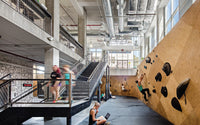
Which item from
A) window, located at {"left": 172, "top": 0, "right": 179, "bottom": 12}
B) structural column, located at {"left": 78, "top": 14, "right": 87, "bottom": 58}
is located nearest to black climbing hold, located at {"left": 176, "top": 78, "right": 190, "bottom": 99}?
window, located at {"left": 172, "top": 0, "right": 179, "bottom": 12}

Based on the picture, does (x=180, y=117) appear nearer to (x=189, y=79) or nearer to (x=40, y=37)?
(x=189, y=79)

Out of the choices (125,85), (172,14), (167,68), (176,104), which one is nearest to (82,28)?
(172,14)

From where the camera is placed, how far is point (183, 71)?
5.52 m

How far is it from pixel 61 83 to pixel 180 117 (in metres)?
4.10

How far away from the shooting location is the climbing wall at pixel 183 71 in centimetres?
474

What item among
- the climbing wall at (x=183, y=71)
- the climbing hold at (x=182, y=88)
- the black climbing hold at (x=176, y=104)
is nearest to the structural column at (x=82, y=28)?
the climbing wall at (x=183, y=71)

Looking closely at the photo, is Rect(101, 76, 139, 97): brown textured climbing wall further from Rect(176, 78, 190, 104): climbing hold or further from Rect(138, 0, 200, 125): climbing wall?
Rect(176, 78, 190, 104): climbing hold

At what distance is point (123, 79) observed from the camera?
2092cm

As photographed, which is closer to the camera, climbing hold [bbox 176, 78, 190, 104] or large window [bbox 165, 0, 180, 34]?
climbing hold [bbox 176, 78, 190, 104]

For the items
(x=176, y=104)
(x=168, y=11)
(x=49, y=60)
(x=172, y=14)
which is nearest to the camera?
(x=176, y=104)

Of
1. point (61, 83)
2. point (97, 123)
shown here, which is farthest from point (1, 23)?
point (97, 123)

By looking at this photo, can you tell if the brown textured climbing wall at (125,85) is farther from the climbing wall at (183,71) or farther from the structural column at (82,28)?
the climbing wall at (183,71)

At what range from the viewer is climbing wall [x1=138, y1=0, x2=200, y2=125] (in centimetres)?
474

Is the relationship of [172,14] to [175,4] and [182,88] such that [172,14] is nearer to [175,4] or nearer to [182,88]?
[175,4]
